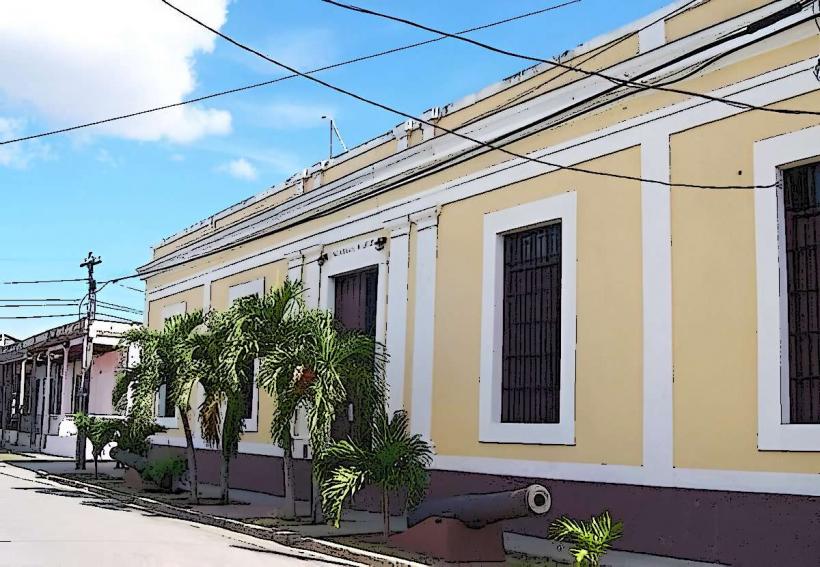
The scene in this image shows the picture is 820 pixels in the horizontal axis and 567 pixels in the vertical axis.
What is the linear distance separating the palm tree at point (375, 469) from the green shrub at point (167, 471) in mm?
7602

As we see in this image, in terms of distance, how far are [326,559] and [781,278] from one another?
5.73m

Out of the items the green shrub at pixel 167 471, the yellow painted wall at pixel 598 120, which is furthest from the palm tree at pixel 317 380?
the green shrub at pixel 167 471

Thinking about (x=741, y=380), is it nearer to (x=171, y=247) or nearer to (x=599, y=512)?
(x=599, y=512)

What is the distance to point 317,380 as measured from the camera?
12.9 m

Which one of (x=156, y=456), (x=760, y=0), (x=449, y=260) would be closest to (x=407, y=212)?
(x=449, y=260)

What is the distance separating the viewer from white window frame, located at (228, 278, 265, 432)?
62.4ft

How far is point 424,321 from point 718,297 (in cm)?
539

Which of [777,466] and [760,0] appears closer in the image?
[777,466]

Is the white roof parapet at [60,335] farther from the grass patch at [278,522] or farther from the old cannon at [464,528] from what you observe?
the old cannon at [464,528]

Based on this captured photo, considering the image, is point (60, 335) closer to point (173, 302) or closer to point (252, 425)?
point (173, 302)

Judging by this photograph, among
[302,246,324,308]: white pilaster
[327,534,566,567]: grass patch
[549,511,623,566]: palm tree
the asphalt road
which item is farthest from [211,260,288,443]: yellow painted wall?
[549,511,623,566]: palm tree

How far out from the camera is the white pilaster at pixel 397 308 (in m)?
15.0

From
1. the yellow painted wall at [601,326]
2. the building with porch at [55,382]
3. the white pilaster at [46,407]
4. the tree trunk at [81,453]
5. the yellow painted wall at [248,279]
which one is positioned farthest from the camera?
the white pilaster at [46,407]

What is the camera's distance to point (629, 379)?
36.1 feet
